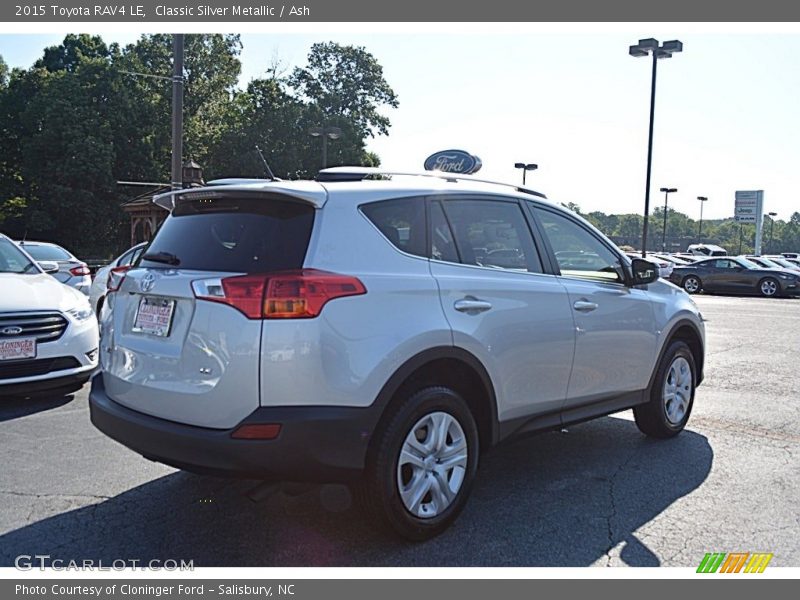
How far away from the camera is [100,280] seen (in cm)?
1023

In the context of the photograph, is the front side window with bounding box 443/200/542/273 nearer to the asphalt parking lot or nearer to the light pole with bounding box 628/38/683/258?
the asphalt parking lot

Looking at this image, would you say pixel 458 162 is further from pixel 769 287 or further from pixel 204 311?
pixel 769 287

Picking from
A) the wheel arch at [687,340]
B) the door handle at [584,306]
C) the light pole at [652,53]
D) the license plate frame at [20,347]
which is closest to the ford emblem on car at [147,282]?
the door handle at [584,306]

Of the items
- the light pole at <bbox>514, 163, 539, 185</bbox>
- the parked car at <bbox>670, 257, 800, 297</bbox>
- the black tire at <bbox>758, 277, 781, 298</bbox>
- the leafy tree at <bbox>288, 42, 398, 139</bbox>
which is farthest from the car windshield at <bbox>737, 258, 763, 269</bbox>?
the leafy tree at <bbox>288, 42, 398, 139</bbox>

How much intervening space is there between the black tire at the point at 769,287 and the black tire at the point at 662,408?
70.9 ft

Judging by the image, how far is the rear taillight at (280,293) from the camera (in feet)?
10.4

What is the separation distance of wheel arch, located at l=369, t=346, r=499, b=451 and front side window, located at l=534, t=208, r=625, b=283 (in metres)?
1.13

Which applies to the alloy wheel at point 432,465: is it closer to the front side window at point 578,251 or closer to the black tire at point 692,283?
the front side window at point 578,251

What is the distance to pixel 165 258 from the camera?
3697 mm

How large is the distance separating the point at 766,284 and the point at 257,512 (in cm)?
2491

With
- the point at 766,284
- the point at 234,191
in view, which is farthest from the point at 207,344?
the point at 766,284

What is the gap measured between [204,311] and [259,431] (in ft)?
1.94

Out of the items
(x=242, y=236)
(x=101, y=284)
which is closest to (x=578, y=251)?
(x=242, y=236)

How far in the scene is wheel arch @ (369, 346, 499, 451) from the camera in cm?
339
